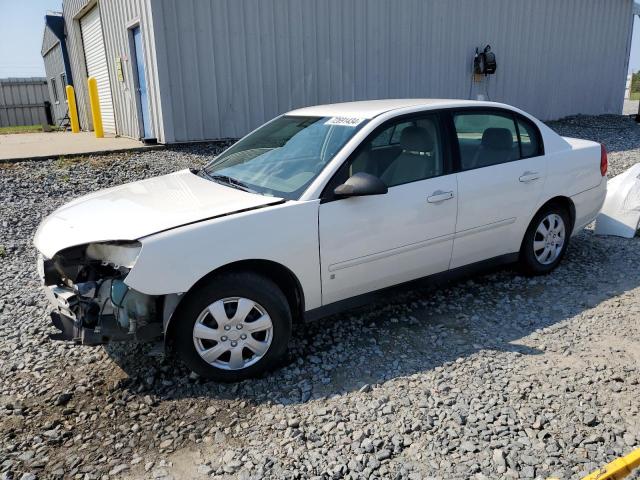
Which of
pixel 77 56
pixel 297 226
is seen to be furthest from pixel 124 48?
pixel 297 226

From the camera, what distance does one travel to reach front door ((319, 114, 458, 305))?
3416 millimetres

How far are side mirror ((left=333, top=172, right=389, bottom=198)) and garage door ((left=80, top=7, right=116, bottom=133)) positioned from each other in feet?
39.3

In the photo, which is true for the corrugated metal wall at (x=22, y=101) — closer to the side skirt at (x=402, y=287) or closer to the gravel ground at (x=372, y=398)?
the gravel ground at (x=372, y=398)

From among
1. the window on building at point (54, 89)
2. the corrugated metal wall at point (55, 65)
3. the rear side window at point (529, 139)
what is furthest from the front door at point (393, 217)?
the window on building at point (54, 89)

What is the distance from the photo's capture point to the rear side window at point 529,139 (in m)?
4.45

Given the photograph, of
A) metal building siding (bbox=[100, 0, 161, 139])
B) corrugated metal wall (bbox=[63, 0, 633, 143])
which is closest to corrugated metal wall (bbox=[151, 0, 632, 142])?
corrugated metal wall (bbox=[63, 0, 633, 143])

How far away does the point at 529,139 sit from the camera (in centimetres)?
450

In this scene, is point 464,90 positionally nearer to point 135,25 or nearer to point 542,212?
point 135,25

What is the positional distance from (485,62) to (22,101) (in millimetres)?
24796

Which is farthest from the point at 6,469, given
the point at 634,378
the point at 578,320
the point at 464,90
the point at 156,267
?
the point at 464,90

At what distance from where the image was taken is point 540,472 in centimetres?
250

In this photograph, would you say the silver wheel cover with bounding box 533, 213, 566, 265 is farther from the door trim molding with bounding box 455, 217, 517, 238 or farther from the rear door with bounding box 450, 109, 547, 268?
the door trim molding with bounding box 455, 217, 517, 238

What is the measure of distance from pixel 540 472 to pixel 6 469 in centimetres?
257

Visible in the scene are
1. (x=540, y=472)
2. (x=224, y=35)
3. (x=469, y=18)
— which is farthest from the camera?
(x=469, y=18)
